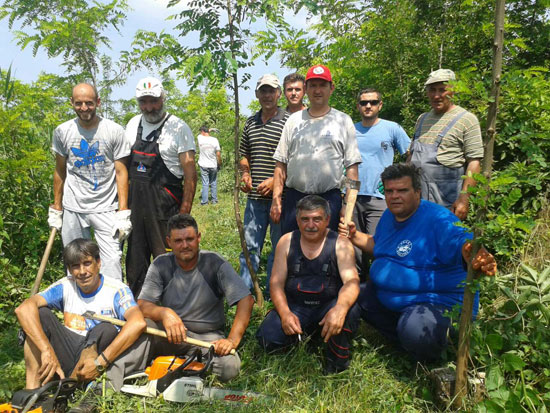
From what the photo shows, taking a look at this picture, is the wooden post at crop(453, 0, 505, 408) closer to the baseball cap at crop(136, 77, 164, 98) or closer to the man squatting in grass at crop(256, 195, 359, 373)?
the man squatting in grass at crop(256, 195, 359, 373)

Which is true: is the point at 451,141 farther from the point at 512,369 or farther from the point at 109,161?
the point at 109,161

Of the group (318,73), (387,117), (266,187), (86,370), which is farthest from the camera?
(387,117)

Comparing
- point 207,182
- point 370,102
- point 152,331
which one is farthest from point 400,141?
point 207,182

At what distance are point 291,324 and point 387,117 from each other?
14.9 ft

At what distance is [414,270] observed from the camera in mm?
3082

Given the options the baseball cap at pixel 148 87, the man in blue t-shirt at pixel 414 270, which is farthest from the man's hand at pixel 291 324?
the baseball cap at pixel 148 87

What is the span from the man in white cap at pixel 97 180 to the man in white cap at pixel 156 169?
0.39ft

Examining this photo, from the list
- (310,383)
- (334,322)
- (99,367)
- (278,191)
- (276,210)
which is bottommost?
(310,383)

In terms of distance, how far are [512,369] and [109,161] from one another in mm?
3572

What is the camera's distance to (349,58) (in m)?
6.33

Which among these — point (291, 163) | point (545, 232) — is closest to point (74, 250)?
point (291, 163)

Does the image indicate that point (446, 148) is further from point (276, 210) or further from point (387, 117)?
point (387, 117)

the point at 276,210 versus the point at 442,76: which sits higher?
the point at 442,76

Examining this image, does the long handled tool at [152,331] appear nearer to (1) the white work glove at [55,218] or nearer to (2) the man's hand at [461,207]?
(1) the white work glove at [55,218]
